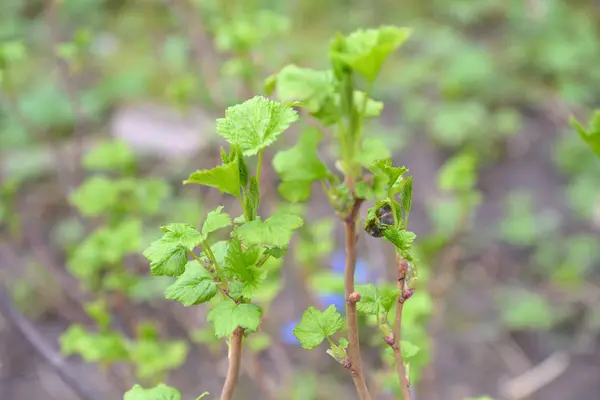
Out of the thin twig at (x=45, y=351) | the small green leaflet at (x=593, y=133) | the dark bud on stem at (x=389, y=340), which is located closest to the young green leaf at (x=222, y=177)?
the dark bud on stem at (x=389, y=340)

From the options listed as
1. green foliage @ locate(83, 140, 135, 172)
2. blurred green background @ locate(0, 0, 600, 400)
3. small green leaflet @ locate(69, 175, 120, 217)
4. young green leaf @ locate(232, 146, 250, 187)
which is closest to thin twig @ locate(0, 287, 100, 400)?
blurred green background @ locate(0, 0, 600, 400)

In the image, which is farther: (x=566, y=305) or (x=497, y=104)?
(x=497, y=104)

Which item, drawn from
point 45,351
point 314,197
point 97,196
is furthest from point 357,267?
point 45,351

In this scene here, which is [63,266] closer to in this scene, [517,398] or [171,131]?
[171,131]

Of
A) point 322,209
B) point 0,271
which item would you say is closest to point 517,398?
point 322,209

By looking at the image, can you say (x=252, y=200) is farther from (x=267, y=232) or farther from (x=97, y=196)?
(x=97, y=196)

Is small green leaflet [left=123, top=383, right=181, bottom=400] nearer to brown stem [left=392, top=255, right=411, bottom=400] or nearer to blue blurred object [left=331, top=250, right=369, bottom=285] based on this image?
brown stem [left=392, top=255, right=411, bottom=400]
